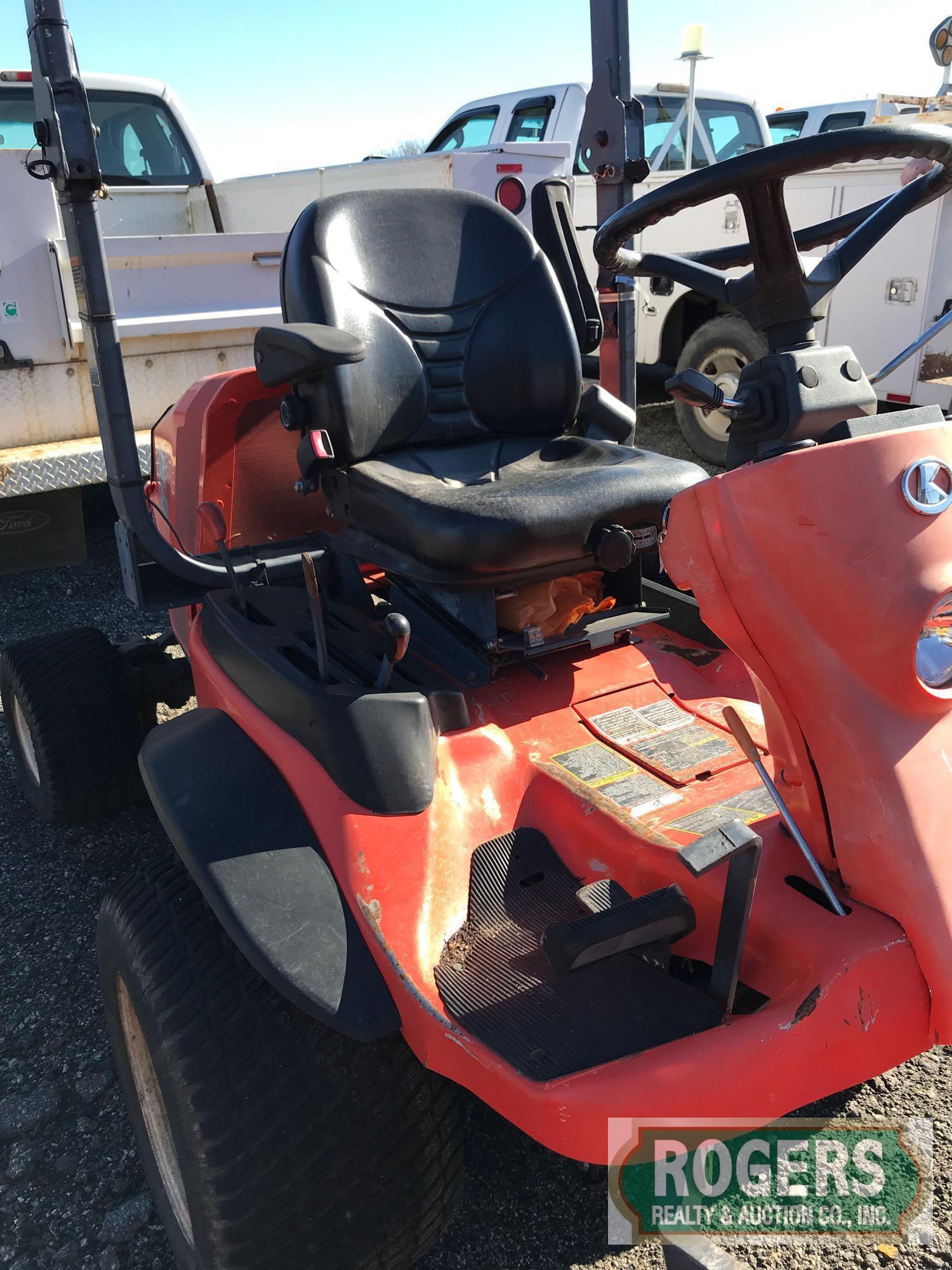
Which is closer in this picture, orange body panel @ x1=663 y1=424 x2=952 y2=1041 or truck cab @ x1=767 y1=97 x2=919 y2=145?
orange body panel @ x1=663 y1=424 x2=952 y2=1041

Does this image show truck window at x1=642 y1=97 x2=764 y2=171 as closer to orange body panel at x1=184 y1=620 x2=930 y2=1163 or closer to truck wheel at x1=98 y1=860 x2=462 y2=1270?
orange body panel at x1=184 y1=620 x2=930 y2=1163

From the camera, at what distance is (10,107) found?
5.17m

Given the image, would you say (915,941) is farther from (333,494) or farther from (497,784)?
(333,494)

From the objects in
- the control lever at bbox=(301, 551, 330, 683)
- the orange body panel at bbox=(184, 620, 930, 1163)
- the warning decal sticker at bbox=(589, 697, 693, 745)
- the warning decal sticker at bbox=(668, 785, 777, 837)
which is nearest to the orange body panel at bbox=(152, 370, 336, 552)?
the orange body panel at bbox=(184, 620, 930, 1163)

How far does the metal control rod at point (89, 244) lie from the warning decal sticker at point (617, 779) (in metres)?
0.98

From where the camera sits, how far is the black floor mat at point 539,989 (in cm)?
126

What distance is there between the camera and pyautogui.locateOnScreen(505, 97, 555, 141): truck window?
6.68 metres

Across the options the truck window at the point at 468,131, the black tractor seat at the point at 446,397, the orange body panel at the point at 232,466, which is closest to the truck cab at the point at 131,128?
the truck window at the point at 468,131

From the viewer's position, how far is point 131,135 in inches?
217

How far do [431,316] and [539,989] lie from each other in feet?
5.26

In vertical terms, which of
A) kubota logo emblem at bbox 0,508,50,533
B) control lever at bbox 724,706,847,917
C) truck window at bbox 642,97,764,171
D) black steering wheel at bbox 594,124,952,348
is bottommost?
kubota logo emblem at bbox 0,508,50,533

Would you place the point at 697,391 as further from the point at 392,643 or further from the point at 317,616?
the point at 317,616

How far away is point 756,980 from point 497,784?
21.8 inches

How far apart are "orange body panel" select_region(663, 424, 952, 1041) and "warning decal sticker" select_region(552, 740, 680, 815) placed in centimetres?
37
